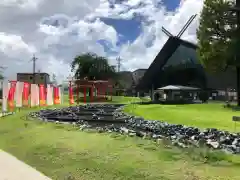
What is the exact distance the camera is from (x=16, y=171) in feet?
28.7

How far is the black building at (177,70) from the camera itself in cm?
6638

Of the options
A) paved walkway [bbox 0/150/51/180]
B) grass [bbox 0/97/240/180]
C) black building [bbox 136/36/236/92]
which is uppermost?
black building [bbox 136/36/236/92]

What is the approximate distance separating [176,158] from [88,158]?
2.17 metres

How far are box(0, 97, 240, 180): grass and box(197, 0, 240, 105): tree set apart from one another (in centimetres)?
2808

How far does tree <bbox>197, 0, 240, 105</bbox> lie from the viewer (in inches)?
1530

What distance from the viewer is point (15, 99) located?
30.1 m

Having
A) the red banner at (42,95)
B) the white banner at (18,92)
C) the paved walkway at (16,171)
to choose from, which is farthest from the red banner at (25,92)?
the paved walkway at (16,171)

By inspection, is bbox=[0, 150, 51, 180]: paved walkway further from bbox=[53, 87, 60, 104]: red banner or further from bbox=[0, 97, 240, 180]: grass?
bbox=[53, 87, 60, 104]: red banner

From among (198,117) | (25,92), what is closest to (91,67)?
(25,92)

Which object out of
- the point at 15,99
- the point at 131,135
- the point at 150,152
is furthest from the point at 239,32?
the point at 150,152

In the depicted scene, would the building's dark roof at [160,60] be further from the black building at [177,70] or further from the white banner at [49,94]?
the white banner at [49,94]

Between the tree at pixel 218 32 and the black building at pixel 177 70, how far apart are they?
25.5 meters

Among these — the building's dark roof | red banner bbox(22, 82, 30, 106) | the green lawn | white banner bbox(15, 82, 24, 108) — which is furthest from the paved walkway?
the building's dark roof

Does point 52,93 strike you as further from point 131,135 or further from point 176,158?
point 176,158
